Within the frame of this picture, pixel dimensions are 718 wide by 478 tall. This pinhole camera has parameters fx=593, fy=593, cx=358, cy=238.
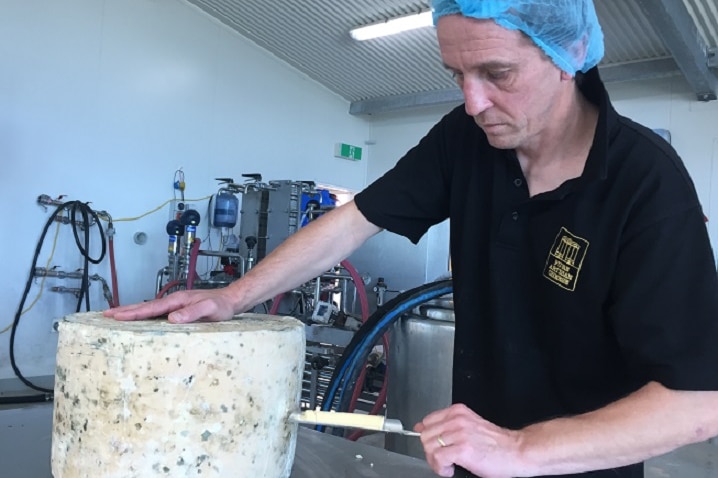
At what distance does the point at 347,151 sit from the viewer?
18.7 ft

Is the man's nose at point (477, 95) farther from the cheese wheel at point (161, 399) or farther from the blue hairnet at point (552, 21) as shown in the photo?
the cheese wheel at point (161, 399)

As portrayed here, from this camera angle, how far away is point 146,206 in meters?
4.07

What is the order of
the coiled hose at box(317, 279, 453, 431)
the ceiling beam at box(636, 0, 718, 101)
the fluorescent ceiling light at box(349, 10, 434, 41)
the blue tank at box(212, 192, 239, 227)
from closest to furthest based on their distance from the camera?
1. the coiled hose at box(317, 279, 453, 431)
2. the ceiling beam at box(636, 0, 718, 101)
3. the fluorescent ceiling light at box(349, 10, 434, 41)
4. the blue tank at box(212, 192, 239, 227)

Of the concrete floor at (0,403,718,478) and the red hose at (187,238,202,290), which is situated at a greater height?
the red hose at (187,238,202,290)

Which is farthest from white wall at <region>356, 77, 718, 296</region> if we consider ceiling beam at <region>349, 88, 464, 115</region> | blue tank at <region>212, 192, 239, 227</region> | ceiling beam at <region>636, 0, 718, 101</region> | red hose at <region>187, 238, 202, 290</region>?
ceiling beam at <region>349, 88, 464, 115</region>

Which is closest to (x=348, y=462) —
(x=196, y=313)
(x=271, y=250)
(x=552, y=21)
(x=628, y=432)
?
(x=196, y=313)

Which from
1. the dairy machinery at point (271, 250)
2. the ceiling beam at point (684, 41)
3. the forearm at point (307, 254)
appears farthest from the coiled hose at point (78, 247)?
the ceiling beam at point (684, 41)

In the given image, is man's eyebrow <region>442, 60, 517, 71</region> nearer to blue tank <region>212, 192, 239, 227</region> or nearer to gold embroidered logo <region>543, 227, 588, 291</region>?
gold embroidered logo <region>543, 227, 588, 291</region>

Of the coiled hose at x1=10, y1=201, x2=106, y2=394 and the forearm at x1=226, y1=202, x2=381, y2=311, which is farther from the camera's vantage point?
the coiled hose at x1=10, y1=201, x2=106, y2=394

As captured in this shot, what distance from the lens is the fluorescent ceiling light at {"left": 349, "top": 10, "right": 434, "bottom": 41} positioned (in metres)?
3.97

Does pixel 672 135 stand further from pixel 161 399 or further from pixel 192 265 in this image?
pixel 161 399

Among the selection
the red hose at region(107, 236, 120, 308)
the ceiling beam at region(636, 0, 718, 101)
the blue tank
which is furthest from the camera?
the blue tank

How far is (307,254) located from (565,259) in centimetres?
43

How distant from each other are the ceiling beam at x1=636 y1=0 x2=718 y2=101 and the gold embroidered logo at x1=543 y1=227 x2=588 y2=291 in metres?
2.70
